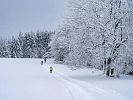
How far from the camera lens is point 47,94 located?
17031mm

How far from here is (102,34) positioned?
88.9 feet

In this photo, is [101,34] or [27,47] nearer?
[101,34]

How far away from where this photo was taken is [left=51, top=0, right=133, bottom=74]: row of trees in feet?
86.1

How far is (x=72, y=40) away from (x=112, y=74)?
17.7ft

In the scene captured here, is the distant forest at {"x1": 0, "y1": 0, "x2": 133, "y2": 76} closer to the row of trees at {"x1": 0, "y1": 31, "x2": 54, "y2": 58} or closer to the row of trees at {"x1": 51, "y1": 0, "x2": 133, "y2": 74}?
the row of trees at {"x1": 51, "y1": 0, "x2": 133, "y2": 74}

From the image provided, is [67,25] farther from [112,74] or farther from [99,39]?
[112,74]

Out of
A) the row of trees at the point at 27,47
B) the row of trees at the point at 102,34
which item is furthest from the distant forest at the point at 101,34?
the row of trees at the point at 27,47

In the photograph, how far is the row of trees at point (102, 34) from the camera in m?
26.2

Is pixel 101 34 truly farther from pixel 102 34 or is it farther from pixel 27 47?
pixel 27 47

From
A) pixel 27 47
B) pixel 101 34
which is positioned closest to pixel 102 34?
pixel 101 34

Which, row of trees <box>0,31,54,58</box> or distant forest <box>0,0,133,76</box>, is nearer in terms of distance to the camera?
distant forest <box>0,0,133,76</box>

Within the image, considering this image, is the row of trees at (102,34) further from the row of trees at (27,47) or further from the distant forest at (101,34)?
the row of trees at (27,47)

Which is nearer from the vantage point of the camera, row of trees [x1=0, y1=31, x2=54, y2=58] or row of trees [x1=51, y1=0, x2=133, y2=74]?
row of trees [x1=51, y1=0, x2=133, y2=74]

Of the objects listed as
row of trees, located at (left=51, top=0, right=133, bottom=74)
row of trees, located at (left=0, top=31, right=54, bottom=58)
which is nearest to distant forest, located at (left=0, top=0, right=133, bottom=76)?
row of trees, located at (left=51, top=0, right=133, bottom=74)
